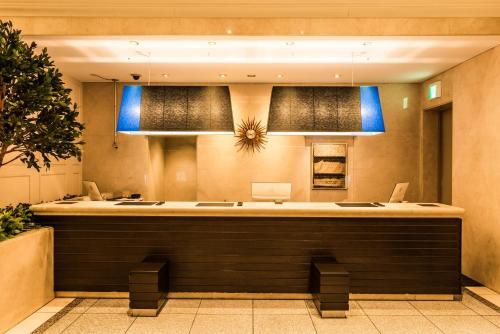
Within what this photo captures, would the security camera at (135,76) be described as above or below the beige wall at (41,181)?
above

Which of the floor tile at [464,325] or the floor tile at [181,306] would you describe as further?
the floor tile at [181,306]

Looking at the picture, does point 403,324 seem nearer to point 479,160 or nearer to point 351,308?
point 351,308

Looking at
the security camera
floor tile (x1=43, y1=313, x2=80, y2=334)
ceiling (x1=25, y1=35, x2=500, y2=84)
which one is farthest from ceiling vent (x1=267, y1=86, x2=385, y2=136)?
floor tile (x1=43, y1=313, x2=80, y2=334)

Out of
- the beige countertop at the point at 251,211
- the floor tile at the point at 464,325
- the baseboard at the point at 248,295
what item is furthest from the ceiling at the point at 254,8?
the floor tile at the point at 464,325

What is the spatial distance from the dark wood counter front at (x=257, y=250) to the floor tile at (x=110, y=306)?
0.56 feet

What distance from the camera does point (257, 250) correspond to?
4.18 meters

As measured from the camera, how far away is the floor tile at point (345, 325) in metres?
3.37

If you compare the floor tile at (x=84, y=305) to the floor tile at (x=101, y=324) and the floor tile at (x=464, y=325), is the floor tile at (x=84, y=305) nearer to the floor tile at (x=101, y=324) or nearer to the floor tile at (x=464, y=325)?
the floor tile at (x=101, y=324)

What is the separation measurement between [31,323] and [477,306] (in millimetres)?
4992

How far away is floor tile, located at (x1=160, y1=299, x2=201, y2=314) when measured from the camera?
12.5ft

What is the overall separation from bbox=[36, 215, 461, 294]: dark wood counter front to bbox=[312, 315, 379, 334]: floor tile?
550mm

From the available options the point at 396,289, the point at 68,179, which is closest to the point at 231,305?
the point at 396,289

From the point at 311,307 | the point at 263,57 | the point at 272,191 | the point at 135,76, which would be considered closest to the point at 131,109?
the point at 135,76

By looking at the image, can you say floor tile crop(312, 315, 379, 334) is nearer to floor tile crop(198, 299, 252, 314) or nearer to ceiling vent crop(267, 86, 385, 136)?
floor tile crop(198, 299, 252, 314)
